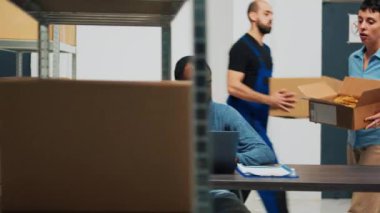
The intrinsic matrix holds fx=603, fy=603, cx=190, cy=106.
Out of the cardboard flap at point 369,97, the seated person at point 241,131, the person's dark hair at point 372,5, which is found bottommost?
the seated person at point 241,131

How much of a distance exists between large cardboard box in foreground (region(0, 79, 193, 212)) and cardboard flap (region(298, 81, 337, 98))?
1.60m

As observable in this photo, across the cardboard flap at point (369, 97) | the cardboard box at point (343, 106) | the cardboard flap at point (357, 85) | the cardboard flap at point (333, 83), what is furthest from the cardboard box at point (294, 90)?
the cardboard flap at point (369, 97)

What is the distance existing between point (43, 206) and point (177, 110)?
300mm

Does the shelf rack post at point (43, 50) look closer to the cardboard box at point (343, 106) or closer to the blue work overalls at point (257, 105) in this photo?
the cardboard box at point (343, 106)

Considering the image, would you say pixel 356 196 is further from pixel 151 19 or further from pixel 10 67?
pixel 10 67

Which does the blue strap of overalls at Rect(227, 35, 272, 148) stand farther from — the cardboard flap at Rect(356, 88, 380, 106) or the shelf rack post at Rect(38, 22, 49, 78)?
the shelf rack post at Rect(38, 22, 49, 78)

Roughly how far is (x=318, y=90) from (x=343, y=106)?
0.23 meters

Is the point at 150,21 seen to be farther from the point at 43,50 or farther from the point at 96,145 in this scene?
the point at 96,145

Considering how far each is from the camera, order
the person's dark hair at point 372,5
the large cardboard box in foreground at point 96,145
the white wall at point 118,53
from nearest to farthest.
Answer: the large cardboard box in foreground at point 96,145, the person's dark hair at point 372,5, the white wall at point 118,53

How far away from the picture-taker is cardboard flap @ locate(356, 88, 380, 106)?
2.32 meters

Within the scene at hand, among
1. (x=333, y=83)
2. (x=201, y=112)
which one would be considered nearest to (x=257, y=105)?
(x=333, y=83)

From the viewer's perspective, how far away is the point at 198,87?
93cm

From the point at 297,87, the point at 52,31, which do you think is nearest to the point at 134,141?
the point at 52,31

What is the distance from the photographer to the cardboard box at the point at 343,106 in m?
2.36
